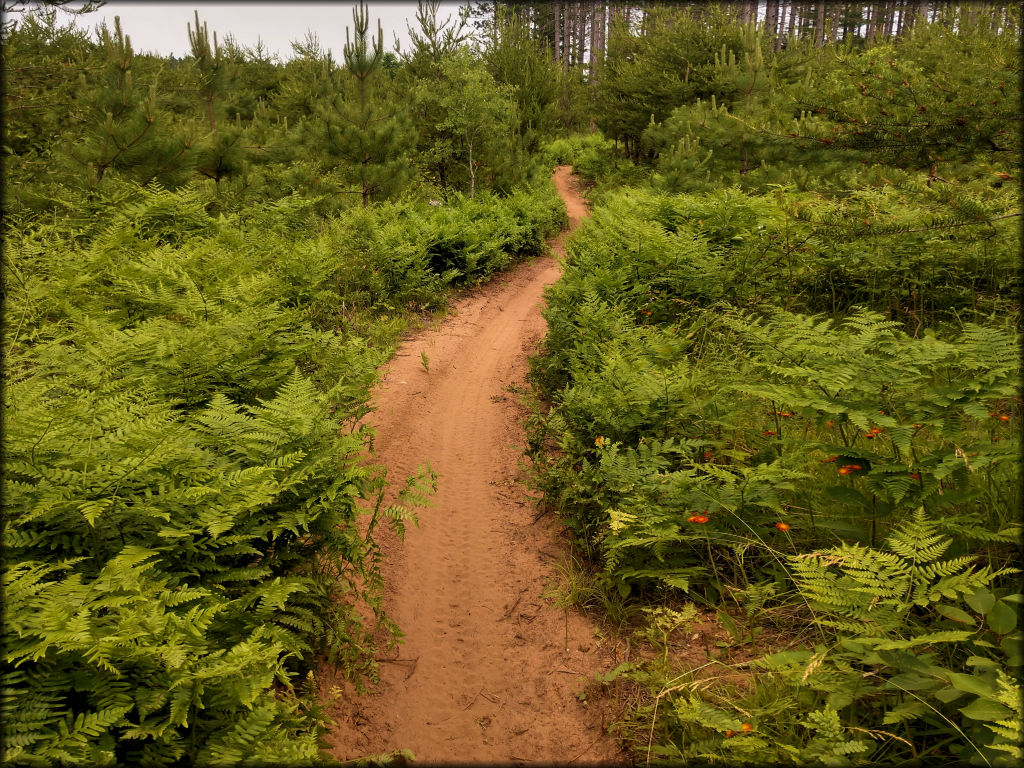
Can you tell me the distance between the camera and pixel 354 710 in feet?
12.2

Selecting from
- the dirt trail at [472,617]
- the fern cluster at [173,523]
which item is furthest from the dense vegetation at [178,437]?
the dirt trail at [472,617]

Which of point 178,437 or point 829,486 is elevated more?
point 178,437

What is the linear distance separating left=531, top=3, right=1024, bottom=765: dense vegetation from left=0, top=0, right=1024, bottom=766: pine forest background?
0.09 feet

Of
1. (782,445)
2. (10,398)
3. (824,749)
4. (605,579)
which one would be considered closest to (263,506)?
(10,398)

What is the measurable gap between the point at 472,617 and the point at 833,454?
3132 millimetres

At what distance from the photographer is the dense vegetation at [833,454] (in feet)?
9.52

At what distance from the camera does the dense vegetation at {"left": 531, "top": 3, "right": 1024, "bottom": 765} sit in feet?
9.52

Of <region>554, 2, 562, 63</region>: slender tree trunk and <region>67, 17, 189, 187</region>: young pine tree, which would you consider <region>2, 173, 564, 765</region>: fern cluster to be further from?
<region>554, 2, 562, 63</region>: slender tree trunk

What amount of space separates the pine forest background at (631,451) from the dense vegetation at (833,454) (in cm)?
3

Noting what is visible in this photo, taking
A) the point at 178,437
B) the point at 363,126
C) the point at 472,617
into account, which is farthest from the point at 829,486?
the point at 363,126

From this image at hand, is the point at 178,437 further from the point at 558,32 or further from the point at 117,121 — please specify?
the point at 558,32

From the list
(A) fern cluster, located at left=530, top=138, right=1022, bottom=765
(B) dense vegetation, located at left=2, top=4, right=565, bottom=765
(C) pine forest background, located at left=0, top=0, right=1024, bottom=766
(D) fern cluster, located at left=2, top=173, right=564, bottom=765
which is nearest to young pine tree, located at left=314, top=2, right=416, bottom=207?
(B) dense vegetation, located at left=2, top=4, right=565, bottom=765

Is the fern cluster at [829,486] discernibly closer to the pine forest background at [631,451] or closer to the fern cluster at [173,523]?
the pine forest background at [631,451]

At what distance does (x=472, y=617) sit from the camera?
4660 millimetres
